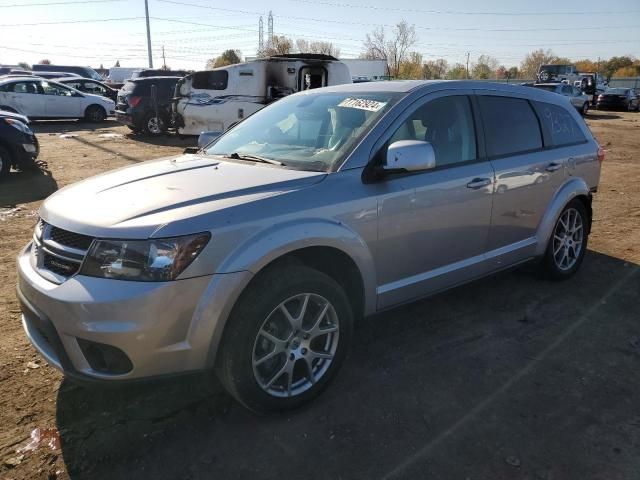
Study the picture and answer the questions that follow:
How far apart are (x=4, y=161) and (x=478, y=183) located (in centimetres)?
848

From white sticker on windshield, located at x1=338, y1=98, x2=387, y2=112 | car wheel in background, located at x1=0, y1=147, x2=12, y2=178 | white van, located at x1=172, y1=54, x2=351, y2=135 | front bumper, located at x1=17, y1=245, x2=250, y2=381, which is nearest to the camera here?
front bumper, located at x1=17, y1=245, x2=250, y2=381

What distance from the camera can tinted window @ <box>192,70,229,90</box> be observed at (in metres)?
13.8

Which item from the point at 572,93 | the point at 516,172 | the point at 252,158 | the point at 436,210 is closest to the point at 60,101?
the point at 252,158

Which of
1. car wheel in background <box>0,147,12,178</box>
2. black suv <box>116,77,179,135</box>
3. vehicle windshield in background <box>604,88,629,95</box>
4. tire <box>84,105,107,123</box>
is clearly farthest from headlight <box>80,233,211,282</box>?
vehicle windshield in background <box>604,88,629,95</box>

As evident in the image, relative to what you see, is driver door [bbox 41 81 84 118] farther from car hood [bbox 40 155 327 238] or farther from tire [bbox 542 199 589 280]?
tire [bbox 542 199 589 280]

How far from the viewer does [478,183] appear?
3.64 meters

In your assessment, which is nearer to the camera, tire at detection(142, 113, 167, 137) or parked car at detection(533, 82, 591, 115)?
tire at detection(142, 113, 167, 137)

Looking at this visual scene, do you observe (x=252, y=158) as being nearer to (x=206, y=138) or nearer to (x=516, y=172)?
(x=206, y=138)

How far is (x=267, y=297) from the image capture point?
2.58 m

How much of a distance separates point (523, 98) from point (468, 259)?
1.58 meters

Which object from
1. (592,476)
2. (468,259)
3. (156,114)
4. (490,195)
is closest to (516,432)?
(592,476)

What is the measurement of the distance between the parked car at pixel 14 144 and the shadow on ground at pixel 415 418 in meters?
7.26

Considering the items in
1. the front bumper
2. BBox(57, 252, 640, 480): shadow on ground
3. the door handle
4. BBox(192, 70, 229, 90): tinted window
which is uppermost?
BBox(192, 70, 229, 90): tinted window

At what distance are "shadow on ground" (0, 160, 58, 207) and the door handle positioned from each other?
6717 millimetres
